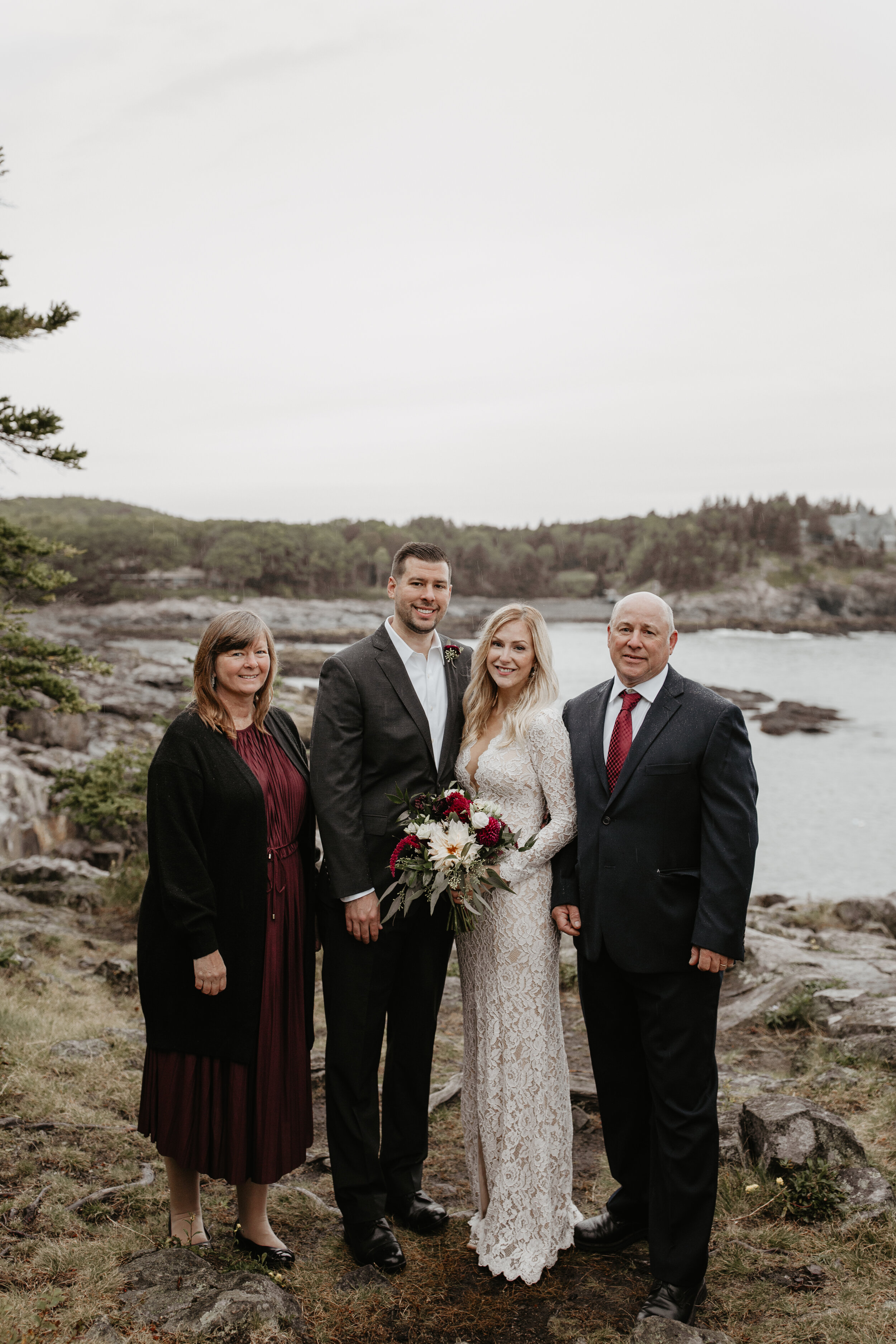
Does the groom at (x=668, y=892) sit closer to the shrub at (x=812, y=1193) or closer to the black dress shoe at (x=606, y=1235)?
the black dress shoe at (x=606, y=1235)

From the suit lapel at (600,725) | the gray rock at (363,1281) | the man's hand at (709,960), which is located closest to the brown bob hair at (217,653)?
the suit lapel at (600,725)

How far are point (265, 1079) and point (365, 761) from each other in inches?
54.4

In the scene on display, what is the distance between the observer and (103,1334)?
3092 mm

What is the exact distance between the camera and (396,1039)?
13.5ft

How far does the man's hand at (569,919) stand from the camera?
382cm

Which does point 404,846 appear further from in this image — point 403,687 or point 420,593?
point 420,593

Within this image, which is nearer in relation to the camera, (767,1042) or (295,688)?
(767,1042)

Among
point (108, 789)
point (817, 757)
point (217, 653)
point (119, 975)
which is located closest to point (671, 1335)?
point (217, 653)

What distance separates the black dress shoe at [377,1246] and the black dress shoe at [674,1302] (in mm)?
1028

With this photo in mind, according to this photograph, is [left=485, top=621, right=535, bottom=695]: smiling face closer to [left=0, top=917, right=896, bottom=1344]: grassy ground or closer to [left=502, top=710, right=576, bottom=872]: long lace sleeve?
[left=502, top=710, right=576, bottom=872]: long lace sleeve

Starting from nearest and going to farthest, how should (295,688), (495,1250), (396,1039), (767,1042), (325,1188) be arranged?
(495,1250) → (396,1039) → (325,1188) → (767,1042) → (295,688)

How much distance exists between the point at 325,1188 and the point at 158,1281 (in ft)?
4.11

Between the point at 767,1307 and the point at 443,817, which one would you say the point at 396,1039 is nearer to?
the point at 443,817

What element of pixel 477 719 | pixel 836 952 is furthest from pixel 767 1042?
pixel 477 719
